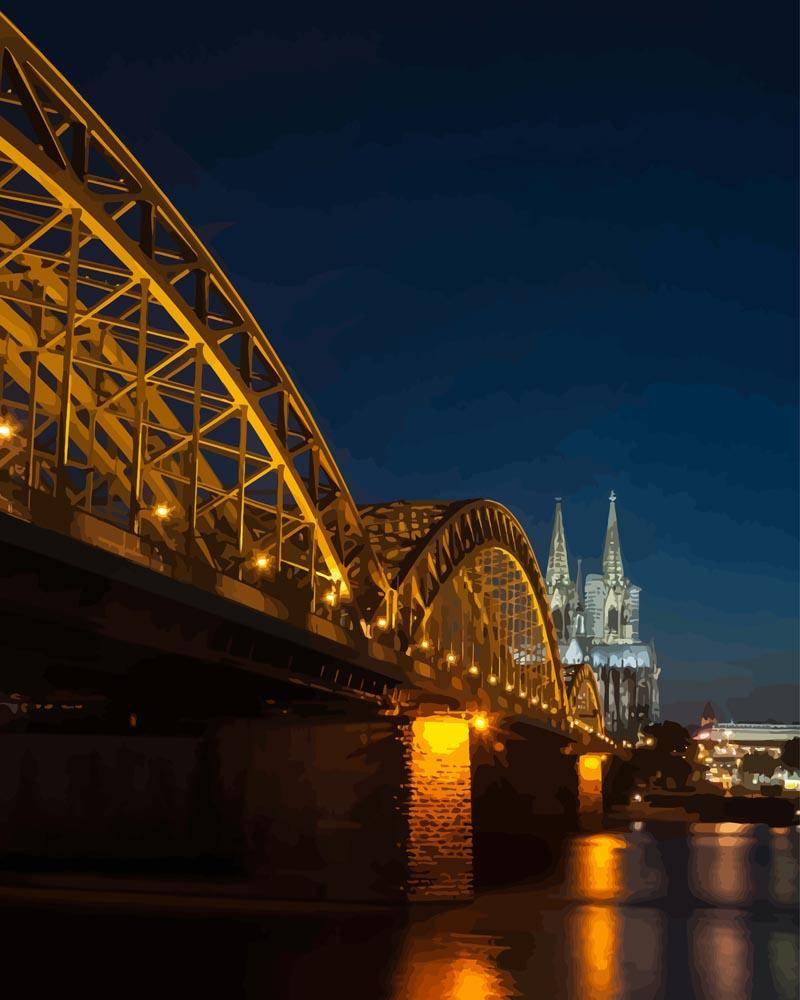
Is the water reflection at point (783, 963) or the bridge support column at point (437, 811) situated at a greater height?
the bridge support column at point (437, 811)

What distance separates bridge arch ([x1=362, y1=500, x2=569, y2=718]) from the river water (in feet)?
50.0

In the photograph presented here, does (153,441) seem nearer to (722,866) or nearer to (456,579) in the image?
(722,866)

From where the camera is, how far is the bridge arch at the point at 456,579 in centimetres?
6500

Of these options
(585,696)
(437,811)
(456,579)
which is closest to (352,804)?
(437,811)

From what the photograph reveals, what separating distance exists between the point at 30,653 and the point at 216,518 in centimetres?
2137

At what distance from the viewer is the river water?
26750mm

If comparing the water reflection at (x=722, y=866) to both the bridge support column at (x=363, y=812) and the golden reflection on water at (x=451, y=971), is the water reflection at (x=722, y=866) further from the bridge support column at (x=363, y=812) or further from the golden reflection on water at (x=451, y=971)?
the golden reflection on water at (x=451, y=971)

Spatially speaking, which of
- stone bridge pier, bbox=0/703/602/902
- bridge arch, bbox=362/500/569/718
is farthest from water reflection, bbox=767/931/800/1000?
bridge arch, bbox=362/500/569/718

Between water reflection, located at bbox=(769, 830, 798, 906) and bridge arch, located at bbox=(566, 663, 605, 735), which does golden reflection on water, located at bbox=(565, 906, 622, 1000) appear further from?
bridge arch, located at bbox=(566, 663, 605, 735)

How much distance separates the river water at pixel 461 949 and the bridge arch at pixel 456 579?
15248 millimetres

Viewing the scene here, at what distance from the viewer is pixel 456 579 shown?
9350 cm

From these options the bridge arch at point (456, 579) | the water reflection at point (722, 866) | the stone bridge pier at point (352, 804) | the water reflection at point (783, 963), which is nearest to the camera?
the water reflection at point (783, 963)

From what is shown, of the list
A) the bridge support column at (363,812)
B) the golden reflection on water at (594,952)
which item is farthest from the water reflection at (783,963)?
the bridge support column at (363,812)

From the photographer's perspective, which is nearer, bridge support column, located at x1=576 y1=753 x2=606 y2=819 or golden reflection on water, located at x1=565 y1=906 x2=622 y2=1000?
golden reflection on water, located at x1=565 y1=906 x2=622 y2=1000
